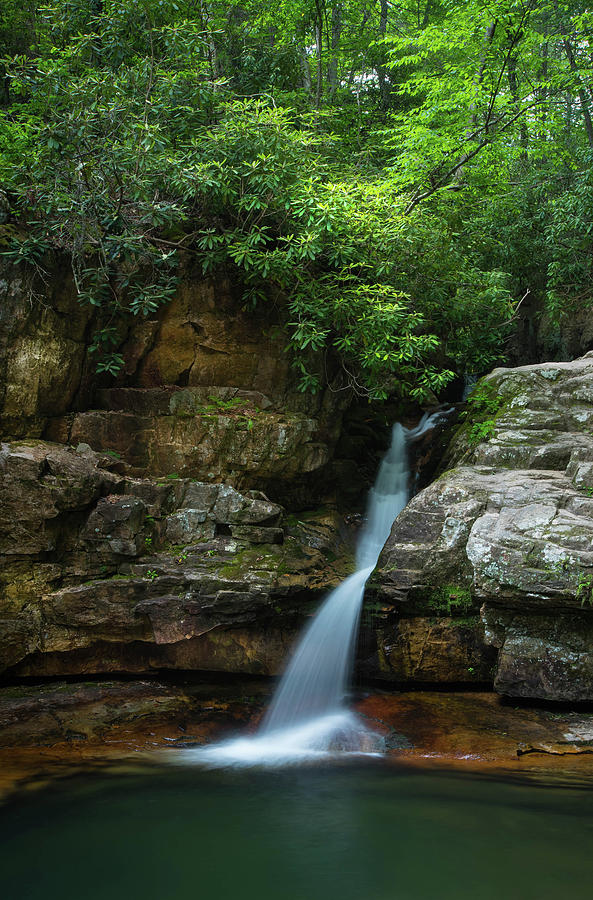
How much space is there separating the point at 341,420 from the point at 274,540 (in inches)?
122

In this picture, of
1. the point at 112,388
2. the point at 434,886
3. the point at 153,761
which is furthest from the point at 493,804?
the point at 112,388

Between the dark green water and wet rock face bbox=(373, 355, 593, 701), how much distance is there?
1731mm

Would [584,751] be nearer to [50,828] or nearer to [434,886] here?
[434,886]

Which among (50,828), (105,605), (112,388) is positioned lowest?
(50,828)

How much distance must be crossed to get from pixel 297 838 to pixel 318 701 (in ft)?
9.17

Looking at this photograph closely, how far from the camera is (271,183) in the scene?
8602mm

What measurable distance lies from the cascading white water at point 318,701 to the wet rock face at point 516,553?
61cm

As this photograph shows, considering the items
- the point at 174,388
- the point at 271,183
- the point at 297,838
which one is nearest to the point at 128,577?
the point at 174,388

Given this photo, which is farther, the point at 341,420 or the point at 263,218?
the point at 341,420

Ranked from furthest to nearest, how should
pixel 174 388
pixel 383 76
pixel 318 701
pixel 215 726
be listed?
pixel 383 76, pixel 174 388, pixel 318 701, pixel 215 726

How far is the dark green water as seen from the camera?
403 cm

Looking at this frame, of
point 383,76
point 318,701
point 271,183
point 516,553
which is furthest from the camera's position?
point 383,76

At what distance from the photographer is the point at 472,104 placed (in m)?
11.6

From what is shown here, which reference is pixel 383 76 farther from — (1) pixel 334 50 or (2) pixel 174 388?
(2) pixel 174 388
